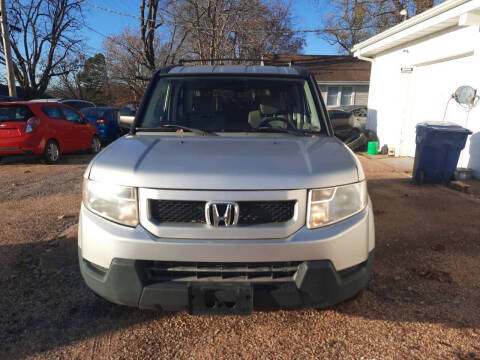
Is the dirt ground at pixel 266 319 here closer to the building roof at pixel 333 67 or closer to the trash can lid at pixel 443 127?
the trash can lid at pixel 443 127

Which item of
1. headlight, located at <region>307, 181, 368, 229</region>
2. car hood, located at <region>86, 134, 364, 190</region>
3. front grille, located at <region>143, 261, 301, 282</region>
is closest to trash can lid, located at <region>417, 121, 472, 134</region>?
car hood, located at <region>86, 134, 364, 190</region>

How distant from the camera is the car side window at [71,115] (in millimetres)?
9814

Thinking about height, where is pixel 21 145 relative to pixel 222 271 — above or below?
below

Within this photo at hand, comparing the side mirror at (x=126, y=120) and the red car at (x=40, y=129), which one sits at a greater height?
the side mirror at (x=126, y=120)

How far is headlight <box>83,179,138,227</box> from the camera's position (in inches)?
80.9

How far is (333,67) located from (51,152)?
20.9 metres

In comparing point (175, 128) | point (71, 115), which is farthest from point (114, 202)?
point (71, 115)

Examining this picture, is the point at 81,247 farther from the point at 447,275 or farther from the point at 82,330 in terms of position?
the point at 447,275

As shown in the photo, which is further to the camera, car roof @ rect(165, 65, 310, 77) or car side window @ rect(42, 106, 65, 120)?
car side window @ rect(42, 106, 65, 120)

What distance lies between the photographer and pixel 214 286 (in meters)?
1.97

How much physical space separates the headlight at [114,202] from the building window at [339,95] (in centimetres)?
2403

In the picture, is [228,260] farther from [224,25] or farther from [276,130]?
[224,25]

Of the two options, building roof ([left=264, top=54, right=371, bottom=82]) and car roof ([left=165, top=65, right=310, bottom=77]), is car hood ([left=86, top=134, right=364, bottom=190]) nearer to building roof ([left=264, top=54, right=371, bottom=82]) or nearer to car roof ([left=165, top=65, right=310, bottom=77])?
car roof ([left=165, top=65, right=310, bottom=77])

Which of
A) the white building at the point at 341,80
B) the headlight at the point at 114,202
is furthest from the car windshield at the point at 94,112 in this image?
the white building at the point at 341,80
